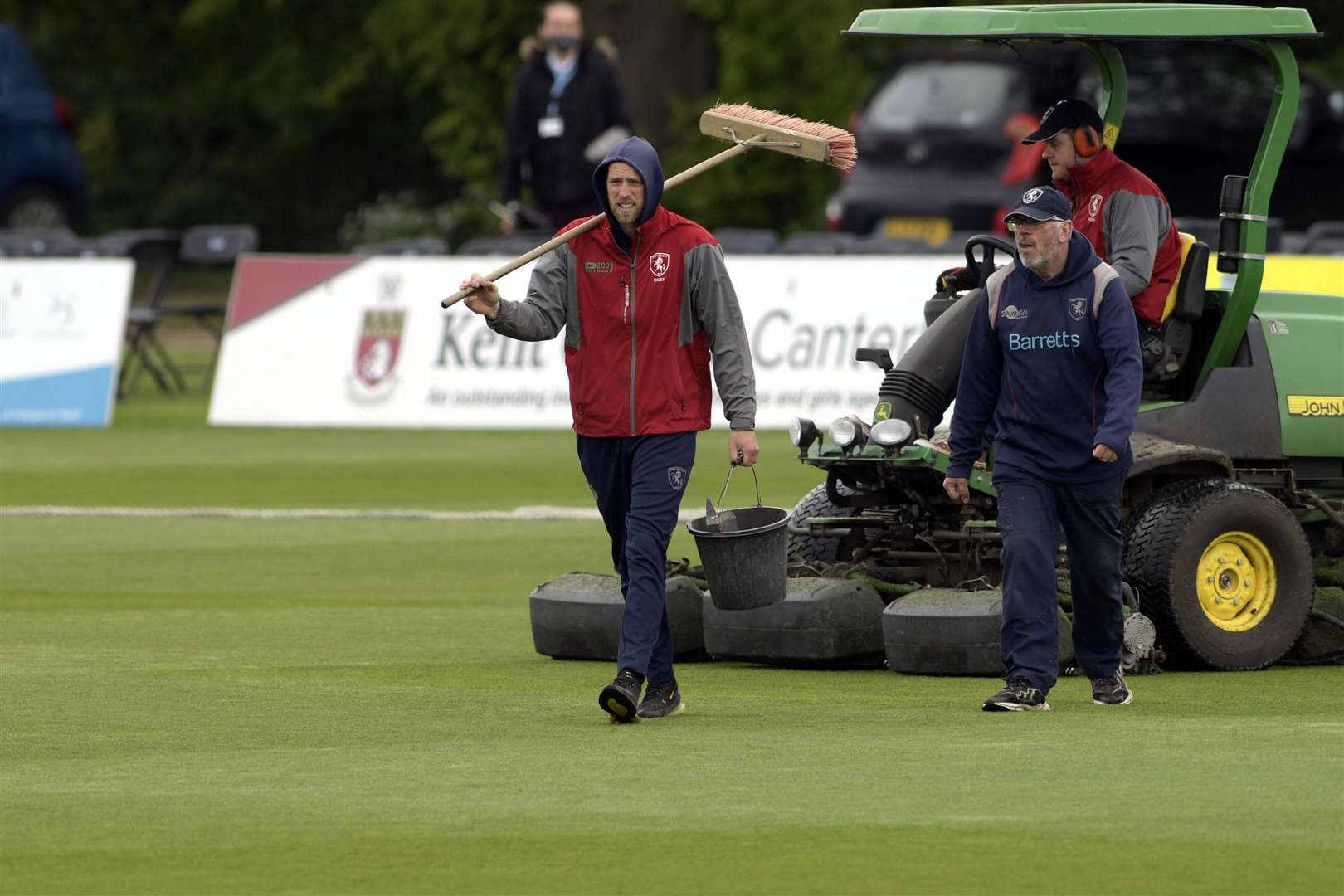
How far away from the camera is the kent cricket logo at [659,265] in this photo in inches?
368

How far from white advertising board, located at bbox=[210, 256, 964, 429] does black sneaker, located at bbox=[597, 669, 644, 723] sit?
10670mm

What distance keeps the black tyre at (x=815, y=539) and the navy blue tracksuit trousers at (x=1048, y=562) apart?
1686 millimetres

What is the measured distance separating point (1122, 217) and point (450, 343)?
11.4 metres

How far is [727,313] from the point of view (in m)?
9.37

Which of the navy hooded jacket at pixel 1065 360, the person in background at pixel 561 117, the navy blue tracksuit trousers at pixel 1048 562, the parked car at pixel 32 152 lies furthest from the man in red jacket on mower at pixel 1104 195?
the parked car at pixel 32 152

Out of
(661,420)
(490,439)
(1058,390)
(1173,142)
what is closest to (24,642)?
(661,420)

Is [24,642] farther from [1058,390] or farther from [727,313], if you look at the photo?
[1058,390]

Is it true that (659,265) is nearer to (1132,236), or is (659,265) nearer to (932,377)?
(932,377)

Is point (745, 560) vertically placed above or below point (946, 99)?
below

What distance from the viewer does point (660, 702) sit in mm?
9305

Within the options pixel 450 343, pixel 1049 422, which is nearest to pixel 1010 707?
pixel 1049 422

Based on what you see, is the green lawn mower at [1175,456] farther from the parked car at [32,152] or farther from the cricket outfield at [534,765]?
the parked car at [32,152]

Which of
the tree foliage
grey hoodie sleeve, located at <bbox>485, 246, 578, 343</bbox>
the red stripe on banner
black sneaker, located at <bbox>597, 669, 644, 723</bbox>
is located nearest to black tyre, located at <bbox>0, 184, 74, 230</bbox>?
the tree foliage

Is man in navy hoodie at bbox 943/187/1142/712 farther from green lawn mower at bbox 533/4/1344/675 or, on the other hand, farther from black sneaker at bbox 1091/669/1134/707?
green lawn mower at bbox 533/4/1344/675
